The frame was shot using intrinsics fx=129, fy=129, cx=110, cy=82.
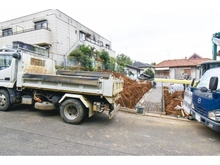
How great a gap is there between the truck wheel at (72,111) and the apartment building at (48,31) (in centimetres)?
944

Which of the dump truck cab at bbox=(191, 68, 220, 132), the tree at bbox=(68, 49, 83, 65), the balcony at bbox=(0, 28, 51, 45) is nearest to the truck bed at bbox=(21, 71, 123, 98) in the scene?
the dump truck cab at bbox=(191, 68, 220, 132)

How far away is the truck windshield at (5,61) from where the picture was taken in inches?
203

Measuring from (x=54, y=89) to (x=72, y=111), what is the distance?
0.98 meters

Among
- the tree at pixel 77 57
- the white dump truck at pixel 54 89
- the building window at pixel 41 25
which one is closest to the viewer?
the white dump truck at pixel 54 89

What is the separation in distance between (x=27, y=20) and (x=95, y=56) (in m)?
9.11

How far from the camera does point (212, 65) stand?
5.16 m

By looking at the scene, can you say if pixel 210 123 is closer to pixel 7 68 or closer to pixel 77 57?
pixel 7 68

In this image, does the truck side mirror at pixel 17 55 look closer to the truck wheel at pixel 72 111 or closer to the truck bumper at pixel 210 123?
the truck wheel at pixel 72 111

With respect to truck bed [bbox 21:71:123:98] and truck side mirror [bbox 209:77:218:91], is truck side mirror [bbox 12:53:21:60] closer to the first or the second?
truck bed [bbox 21:71:123:98]

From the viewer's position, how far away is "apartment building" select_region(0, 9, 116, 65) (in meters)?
13.6

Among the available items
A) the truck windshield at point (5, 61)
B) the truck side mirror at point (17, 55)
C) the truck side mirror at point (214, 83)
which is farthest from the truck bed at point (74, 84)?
the truck side mirror at point (214, 83)

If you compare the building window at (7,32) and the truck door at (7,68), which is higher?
the building window at (7,32)

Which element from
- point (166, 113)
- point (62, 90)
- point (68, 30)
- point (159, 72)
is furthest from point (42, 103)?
point (159, 72)

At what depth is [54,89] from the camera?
4453 mm
